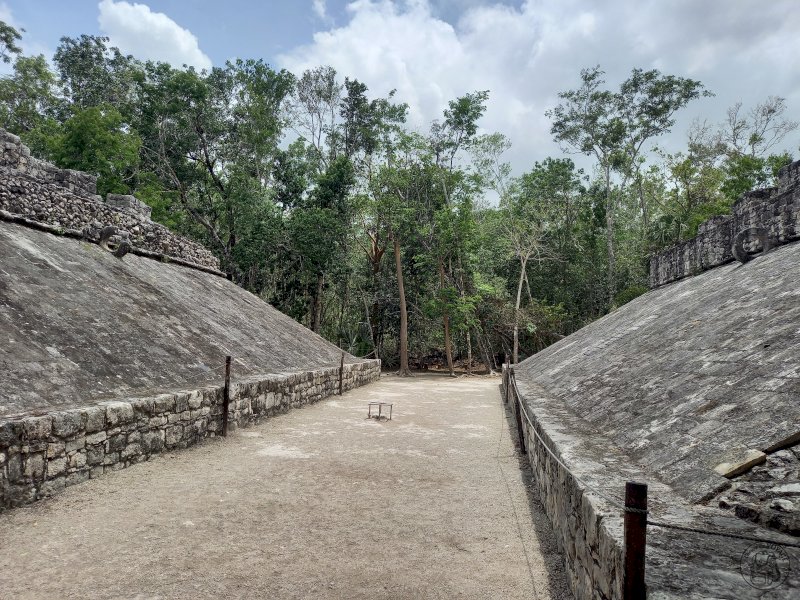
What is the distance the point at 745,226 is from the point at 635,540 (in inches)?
397

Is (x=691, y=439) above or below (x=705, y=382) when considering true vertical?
below

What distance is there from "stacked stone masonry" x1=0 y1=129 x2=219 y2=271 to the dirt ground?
6.79 meters

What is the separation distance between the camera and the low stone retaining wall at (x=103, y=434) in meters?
4.59

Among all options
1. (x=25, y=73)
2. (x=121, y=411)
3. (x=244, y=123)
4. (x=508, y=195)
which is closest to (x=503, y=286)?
(x=508, y=195)

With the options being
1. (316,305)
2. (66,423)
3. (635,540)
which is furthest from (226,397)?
(316,305)

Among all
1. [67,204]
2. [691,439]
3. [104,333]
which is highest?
[67,204]

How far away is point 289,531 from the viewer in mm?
4457

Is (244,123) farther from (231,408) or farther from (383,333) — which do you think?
(231,408)

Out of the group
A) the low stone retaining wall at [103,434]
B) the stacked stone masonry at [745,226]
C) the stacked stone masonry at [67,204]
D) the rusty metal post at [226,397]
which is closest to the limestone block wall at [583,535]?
the low stone retaining wall at [103,434]

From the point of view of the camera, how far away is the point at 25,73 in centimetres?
2938

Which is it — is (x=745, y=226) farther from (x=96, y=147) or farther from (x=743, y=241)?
(x=96, y=147)

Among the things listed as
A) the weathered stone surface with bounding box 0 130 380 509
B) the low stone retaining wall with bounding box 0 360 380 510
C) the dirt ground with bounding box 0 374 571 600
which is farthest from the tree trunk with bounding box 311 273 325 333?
the dirt ground with bounding box 0 374 571 600

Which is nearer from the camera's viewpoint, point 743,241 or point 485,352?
point 743,241

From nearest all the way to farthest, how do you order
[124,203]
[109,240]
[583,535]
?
[583,535]
[109,240]
[124,203]
